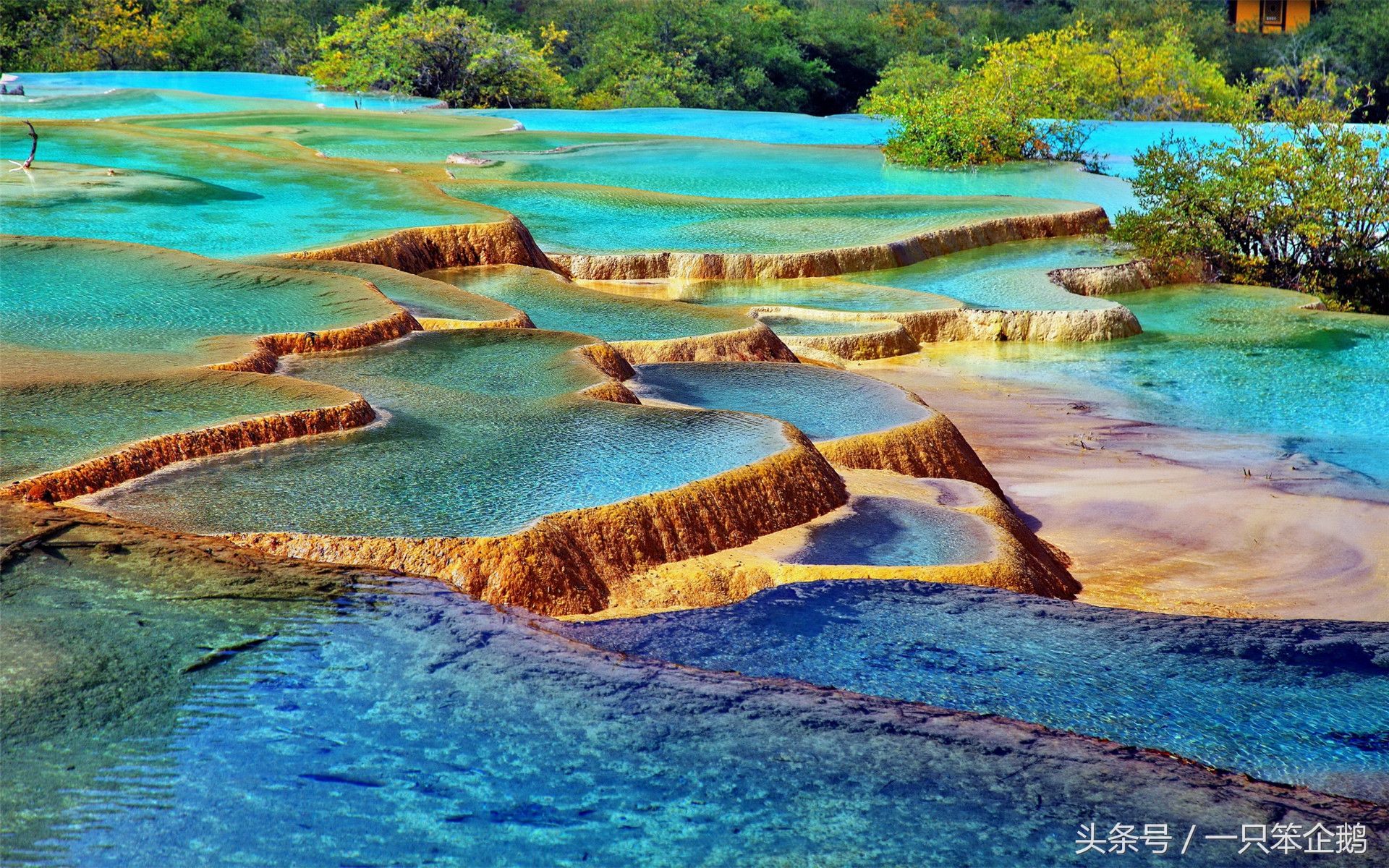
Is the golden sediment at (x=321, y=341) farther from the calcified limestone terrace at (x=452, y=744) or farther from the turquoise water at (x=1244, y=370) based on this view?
the turquoise water at (x=1244, y=370)

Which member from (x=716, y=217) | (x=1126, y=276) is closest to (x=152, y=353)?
(x=716, y=217)

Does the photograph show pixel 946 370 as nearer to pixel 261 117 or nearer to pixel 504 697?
pixel 504 697

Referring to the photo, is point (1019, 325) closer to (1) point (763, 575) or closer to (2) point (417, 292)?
(2) point (417, 292)

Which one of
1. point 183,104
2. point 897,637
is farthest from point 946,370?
point 183,104

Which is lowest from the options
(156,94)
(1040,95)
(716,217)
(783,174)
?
(716,217)

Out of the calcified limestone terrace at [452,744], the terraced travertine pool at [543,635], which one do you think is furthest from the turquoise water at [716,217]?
the calcified limestone terrace at [452,744]

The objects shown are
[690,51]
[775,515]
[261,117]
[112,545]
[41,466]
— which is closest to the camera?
[112,545]
